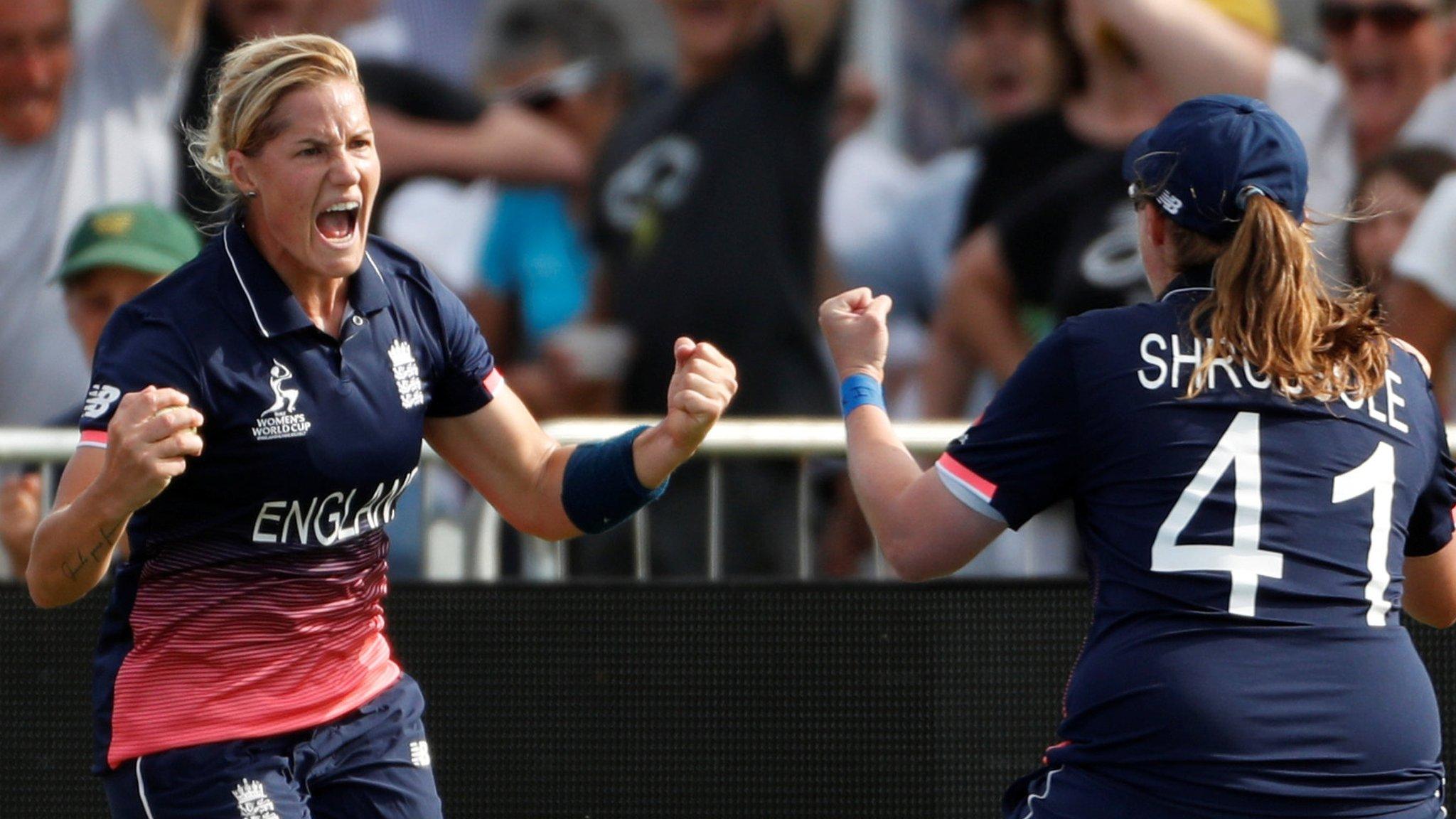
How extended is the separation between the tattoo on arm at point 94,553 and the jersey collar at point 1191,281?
190cm

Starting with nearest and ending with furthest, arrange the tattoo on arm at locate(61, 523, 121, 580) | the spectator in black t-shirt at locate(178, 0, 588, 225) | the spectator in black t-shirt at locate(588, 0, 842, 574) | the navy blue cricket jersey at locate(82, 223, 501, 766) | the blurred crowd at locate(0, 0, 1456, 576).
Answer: the tattoo on arm at locate(61, 523, 121, 580)
the navy blue cricket jersey at locate(82, 223, 501, 766)
the blurred crowd at locate(0, 0, 1456, 576)
the spectator in black t-shirt at locate(588, 0, 842, 574)
the spectator in black t-shirt at locate(178, 0, 588, 225)

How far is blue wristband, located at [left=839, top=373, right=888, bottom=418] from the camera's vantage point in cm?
330

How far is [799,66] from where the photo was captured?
6.89m

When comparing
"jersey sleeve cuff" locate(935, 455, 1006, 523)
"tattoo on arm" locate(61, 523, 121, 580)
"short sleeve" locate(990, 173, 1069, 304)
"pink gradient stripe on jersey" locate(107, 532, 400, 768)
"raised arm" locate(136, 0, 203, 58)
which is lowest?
"pink gradient stripe on jersey" locate(107, 532, 400, 768)

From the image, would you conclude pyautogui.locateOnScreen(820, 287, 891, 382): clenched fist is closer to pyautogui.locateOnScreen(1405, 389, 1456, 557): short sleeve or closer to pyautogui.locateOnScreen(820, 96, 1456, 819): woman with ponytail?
pyautogui.locateOnScreen(820, 96, 1456, 819): woman with ponytail

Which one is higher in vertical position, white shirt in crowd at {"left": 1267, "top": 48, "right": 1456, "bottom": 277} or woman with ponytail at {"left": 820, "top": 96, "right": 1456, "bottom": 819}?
white shirt in crowd at {"left": 1267, "top": 48, "right": 1456, "bottom": 277}

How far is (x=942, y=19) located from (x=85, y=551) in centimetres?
473

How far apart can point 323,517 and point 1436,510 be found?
2069 mm

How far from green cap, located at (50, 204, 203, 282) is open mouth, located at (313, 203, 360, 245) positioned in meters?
2.36

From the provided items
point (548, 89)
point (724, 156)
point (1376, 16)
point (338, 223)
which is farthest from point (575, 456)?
point (1376, 16)

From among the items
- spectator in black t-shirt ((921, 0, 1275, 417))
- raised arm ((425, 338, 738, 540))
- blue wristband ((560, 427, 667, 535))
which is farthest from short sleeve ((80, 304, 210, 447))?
spectator in black t-shirt ((921, 0, 1275, 417))

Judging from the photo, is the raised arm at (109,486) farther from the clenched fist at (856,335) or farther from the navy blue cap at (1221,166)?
the navy blue cap at (1221,166)

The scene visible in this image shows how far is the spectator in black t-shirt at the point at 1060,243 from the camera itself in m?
6.45

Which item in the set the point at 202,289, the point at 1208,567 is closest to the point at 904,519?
the point at 1208,567
